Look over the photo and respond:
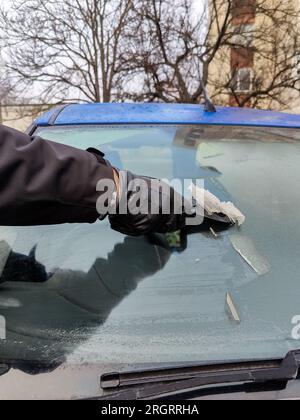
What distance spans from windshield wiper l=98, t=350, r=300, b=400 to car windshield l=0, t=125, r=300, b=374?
1.9 inches

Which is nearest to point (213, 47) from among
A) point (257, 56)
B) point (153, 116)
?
point (257, 56)

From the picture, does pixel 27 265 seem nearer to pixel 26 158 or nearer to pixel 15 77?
pixel 26 158

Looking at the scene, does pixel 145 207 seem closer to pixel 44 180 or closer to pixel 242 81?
pixel 44 180

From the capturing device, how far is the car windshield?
884 millimetres

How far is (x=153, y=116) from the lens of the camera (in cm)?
191

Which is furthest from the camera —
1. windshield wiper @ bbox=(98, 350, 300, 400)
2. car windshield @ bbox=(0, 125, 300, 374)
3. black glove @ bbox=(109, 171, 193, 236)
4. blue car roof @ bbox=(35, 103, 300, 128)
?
blue car roof @ bbox=(35, 103, 300, 128)

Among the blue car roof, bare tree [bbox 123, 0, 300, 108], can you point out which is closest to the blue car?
the blue car roof

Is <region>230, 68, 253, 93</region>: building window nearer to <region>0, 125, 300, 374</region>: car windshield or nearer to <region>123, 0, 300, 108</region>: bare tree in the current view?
<region>123, 0, 300, 108</region>: bare tree

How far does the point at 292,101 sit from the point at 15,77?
6.87 m

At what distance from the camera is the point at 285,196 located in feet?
4.75

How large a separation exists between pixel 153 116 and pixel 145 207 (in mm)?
901

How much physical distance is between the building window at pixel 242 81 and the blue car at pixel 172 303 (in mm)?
9715

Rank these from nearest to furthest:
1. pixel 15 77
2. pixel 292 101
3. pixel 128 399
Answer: pixel 128 399, pixel 15 77, pixel 292 101

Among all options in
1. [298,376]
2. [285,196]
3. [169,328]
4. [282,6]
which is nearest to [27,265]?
[169,328]
